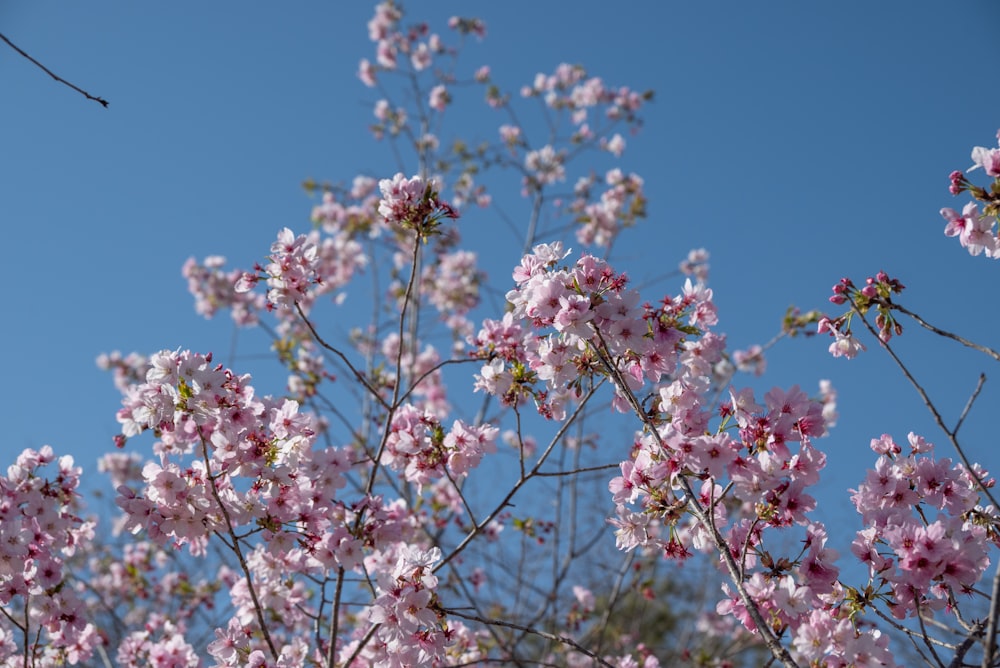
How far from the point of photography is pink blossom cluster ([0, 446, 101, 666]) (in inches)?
119

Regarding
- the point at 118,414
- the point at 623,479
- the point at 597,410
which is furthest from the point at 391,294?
the point at 623,479

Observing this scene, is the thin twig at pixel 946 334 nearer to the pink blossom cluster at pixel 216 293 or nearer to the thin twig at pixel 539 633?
the thin twig at pixel 539 633

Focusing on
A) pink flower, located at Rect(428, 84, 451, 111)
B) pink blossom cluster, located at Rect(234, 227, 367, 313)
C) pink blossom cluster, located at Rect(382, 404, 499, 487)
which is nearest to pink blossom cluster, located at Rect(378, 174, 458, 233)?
pink blossom cluster, located at Rect(234, 227, 367, 313)

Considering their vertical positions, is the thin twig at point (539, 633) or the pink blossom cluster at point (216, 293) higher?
the pink blossom cluster at point (216, 293)

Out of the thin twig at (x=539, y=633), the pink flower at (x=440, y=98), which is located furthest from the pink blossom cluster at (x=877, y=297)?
the pink flower at (x=440, y=98)

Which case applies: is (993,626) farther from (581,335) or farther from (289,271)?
(289,271)

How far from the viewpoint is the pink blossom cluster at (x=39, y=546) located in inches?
119

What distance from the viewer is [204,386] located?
2770 millimetres

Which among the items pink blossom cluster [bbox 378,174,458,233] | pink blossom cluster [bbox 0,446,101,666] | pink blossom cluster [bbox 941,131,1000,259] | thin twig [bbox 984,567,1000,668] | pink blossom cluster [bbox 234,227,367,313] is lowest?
thin twig [bbox 984,567,1000,668]

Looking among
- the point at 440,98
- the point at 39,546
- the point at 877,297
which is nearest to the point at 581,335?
the point at 877,297

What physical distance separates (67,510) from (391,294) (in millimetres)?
5151

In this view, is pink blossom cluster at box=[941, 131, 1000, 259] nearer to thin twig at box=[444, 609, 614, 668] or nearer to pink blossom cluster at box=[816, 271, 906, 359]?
pink blossom cluster at box=[816, 271, 906, 359]

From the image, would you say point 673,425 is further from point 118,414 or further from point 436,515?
point 436,515

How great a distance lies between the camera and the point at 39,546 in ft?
10.4
